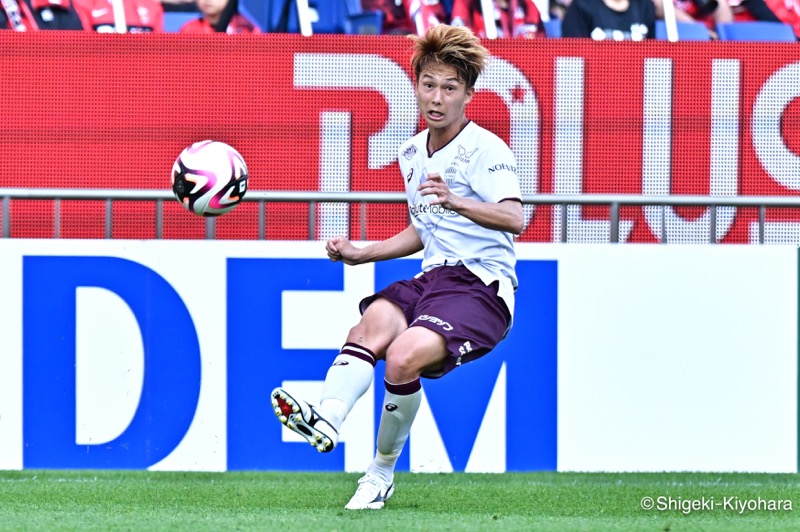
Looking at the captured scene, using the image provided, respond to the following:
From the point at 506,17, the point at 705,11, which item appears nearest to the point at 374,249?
the point at 506,17

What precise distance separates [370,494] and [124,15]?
4.01m

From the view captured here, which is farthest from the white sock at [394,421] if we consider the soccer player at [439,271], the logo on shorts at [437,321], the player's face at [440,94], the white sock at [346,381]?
the player's face at [440,94]

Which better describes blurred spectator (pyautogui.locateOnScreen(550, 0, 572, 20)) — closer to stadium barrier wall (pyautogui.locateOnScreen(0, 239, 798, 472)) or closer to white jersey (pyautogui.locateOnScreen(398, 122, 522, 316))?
stadium barrier wall (pyautogui.locateOnScreen(0, 239, 798, 472))

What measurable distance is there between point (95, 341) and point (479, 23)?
304 centimetres

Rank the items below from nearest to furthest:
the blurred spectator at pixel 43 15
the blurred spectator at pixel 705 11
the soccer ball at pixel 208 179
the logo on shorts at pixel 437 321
Result: the logo on shorts at pixel 437 321, the soccer ball at pixel 208 179, the blurred spectator at pixel 43 15, the blurred spectator at pixel 705 11

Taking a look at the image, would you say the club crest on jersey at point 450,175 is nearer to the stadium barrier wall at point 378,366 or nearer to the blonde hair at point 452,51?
the blonde hair at point 452,51

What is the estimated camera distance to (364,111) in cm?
791

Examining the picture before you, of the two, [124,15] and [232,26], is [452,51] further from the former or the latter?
[124,15]

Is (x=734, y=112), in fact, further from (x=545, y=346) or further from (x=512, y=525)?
(x=512, y=525)

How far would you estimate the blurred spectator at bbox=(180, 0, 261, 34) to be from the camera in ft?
26.9

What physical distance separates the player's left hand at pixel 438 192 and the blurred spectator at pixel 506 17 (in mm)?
3771

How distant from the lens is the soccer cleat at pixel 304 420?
454 cm

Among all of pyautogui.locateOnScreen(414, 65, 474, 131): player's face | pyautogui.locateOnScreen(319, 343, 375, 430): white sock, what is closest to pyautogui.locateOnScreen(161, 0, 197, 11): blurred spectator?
pyautogui.locateOnScreen(414, 65, 474, 131): player's face

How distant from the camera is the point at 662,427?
6.95 meters
